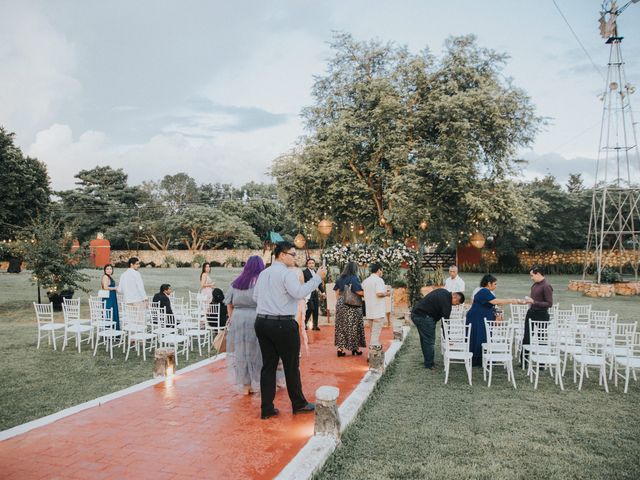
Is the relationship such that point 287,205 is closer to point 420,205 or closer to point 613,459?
point 420,205

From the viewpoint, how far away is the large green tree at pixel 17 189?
58.1 feet

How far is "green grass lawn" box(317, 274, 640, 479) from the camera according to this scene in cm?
421

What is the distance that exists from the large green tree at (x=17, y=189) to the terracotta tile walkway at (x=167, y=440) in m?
15.2

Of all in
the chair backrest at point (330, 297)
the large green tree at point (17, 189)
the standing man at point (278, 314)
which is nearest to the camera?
the standing man at point (278, 314)

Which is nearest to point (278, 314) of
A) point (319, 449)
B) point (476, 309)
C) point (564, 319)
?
point (319, 449)

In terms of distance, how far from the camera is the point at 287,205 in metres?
20.3

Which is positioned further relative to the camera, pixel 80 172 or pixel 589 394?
pixel 80 172

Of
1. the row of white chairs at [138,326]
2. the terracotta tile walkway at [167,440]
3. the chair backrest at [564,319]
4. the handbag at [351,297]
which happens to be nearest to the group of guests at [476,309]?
the chair backrest at [564,319]

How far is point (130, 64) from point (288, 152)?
672 cm

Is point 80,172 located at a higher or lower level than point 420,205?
higher

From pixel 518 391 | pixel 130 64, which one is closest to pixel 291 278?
pixel 518 391

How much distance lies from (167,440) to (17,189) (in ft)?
56.0

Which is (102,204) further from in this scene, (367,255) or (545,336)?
(545,336)

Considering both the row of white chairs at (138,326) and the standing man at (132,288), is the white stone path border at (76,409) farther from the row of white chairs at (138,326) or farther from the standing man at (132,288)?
the standing man at (132,288)
